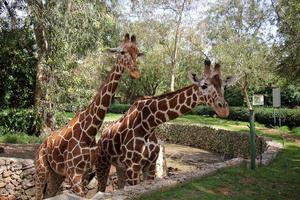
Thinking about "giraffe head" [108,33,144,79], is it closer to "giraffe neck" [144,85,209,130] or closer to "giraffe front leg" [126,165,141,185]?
"giraffe neck" [144,85,209,130]

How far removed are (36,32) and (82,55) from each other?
2442mm

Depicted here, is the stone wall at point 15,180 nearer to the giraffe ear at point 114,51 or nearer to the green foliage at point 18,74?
the giraffe ear at point 114,51

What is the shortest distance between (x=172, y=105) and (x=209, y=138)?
45.9ft

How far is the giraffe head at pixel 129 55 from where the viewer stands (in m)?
7.12

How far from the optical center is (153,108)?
7.54 m

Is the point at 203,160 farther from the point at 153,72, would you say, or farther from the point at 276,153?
the point at 153,72

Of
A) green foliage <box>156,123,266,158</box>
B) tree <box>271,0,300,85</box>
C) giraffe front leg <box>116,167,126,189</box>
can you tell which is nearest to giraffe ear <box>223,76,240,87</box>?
giraffe front leg <box>116,167,126,189</box>

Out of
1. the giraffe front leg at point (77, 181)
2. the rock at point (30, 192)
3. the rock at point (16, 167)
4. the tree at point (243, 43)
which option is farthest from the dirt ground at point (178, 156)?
the tree at point (243, 43)

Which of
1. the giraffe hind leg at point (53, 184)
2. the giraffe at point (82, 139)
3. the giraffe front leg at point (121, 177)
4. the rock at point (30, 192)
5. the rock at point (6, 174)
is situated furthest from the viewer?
the rock at point (30, 192)

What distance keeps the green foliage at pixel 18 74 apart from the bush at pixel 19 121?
0.80m

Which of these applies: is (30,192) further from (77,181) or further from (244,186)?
(244,186)

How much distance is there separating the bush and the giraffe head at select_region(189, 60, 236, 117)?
45.0 feet

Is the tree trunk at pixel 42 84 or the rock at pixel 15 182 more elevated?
the tree trunk at pixel 42 84

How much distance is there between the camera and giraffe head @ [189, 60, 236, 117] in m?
6.87
